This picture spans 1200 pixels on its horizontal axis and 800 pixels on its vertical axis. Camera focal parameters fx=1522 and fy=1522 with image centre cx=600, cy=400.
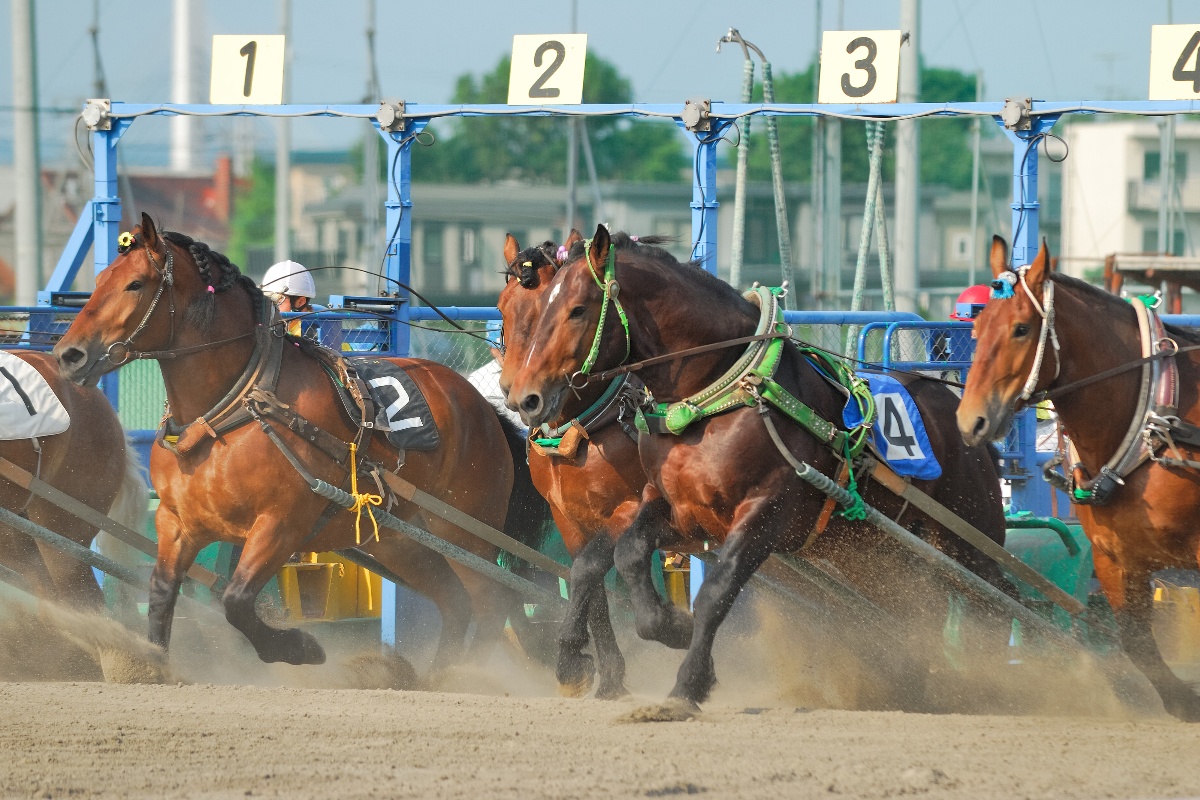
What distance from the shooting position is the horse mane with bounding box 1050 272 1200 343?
19.2ft

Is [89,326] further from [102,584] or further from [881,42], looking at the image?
[881,42]

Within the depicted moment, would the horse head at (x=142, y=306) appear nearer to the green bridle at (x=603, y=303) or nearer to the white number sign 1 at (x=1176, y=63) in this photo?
the green bridle at (x=603, y=303)

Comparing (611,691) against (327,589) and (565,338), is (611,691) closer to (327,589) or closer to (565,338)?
(565,338)

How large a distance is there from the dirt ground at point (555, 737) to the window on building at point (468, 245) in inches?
1686

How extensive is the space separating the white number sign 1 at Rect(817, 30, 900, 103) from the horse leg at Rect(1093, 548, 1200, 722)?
303 centimetres

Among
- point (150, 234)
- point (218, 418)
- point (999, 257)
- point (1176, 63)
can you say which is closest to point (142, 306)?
point (150, 234)

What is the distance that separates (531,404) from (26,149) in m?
13.0

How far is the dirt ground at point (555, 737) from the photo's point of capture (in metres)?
4.65

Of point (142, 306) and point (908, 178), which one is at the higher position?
point (908, 178)

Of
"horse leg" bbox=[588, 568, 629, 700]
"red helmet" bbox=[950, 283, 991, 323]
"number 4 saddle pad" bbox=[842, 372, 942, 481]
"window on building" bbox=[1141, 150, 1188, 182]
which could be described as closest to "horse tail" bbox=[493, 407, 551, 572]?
"horse leg" bbox=[588, 568, 629, 700]

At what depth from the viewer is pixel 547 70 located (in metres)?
8.49

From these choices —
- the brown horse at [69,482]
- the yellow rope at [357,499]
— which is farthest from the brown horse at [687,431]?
the brown horse at [69,482]

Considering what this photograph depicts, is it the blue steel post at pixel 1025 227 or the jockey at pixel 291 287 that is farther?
the jockey at pixel 291 287

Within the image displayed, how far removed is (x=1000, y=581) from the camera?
7.17m
